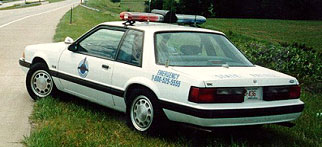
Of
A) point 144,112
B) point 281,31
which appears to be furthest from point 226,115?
point 281,31

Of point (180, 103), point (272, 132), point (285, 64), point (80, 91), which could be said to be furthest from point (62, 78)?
point (285, 64)

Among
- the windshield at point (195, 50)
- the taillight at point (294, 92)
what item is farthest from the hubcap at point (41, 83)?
the taillight at point (294, 92)

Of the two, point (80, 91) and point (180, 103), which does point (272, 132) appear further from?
point (80, 91)

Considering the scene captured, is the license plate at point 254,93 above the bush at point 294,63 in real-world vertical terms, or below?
above

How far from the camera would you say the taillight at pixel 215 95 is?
510 cm

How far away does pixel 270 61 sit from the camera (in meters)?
11.7

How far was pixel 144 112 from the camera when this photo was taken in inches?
225

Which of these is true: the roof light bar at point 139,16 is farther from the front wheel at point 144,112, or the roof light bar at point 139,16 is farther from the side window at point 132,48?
the front wheel at point 144,112

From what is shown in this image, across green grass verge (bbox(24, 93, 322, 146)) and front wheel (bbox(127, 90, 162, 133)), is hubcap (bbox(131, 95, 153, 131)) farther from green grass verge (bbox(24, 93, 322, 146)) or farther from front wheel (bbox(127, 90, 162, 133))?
green grass verge (bbox(24, 93, 322, 146))

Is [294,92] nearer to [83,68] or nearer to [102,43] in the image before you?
[102,43]

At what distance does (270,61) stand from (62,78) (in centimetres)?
598

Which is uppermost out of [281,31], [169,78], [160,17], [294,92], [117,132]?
[160,17]

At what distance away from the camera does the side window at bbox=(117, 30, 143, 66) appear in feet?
19.8

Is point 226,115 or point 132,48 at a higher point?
point 132,48
